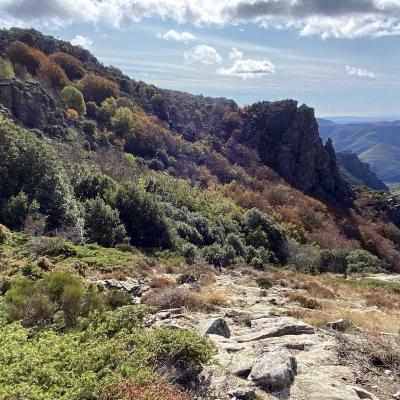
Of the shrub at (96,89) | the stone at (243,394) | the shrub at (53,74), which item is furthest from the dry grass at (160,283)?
the shrub at (96,89)

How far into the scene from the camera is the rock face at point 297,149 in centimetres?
8019

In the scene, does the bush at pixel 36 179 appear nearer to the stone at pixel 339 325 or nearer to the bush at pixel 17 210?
the bush at pixel 17 210

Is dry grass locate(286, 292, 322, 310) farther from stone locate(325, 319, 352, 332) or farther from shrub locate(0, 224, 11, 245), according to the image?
shrub locate(0, 224, 11, 245)

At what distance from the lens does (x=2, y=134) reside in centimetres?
2844

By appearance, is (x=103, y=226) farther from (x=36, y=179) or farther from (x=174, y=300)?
(x=174, y=300)

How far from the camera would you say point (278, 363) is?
8.00m

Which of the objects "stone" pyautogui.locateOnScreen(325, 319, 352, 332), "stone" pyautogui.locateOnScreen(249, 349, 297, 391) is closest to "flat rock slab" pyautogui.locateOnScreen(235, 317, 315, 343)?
"stone" pyautogui.locateOnScreen(325, 319, 352, 332)

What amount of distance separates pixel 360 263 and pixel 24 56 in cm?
5920

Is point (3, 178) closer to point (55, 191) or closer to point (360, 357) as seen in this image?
point (55, 191)

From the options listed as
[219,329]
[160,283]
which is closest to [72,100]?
[160,283]

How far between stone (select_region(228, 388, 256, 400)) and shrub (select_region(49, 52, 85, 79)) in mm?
81733

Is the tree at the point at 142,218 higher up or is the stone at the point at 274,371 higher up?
the stone at the point at 274,371

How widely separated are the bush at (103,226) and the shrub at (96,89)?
5290 cm

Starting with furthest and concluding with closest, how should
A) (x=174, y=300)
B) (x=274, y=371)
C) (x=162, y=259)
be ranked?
(x=162, y=259) < (x=174, y=300) < (x=274, y=371)
